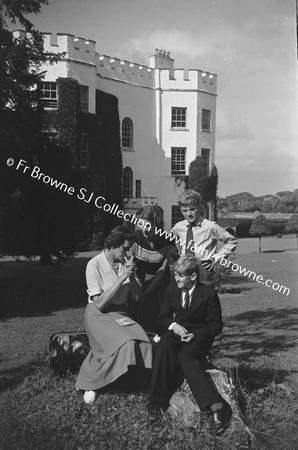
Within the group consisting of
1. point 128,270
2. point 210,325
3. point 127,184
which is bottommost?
point 210,325

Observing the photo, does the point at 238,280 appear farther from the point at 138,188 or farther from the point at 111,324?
the point at 111,324

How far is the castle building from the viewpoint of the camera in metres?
5.11

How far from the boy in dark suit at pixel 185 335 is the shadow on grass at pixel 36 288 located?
2277mm

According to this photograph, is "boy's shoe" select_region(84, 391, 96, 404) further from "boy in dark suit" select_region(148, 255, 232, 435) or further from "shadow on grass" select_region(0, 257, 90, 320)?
"shadow on grass" select_region(0, 257, 90, 320)

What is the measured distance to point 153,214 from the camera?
4742mm

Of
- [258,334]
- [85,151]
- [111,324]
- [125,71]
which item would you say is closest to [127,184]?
[85,151]

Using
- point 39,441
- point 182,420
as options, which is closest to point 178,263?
point 182,420

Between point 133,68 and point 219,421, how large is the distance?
10.0 ft

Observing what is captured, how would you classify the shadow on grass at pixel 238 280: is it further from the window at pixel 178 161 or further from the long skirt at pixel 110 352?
the long skirt at pixel 110 352

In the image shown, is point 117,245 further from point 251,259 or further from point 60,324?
point 251,259

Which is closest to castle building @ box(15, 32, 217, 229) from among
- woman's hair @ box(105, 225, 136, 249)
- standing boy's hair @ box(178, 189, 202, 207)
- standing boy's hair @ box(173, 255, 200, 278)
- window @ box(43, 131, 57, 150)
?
window @ box(43, 131, 57, 150)

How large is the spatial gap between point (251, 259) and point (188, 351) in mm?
9028

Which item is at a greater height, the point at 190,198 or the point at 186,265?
the point at 190,198

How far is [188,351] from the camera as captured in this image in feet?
13.4
